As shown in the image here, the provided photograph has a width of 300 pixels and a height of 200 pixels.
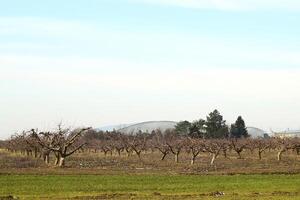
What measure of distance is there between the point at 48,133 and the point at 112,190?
35.5 m

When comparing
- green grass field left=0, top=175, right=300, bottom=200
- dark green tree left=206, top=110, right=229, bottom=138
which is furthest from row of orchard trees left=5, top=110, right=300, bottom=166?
green grass field left=0, top=175, right=300, bottom=200

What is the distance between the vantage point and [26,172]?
1884 inches

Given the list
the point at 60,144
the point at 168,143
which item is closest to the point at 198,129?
the point at 168,143

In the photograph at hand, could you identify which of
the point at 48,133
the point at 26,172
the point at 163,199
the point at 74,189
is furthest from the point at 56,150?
the point at 163,199

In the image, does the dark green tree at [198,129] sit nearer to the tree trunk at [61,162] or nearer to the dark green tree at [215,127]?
the dark green tree at [215,127]

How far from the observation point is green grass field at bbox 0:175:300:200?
28984 millimetres

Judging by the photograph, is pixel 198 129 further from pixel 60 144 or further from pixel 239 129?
pixel 60 144

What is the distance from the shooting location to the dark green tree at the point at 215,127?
5458 inches

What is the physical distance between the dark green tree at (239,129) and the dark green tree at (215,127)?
419 centimetres

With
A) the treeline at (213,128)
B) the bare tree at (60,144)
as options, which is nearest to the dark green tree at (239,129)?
the treeline at (213,128)

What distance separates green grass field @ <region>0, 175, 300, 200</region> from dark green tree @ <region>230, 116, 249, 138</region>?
10650 centimetres

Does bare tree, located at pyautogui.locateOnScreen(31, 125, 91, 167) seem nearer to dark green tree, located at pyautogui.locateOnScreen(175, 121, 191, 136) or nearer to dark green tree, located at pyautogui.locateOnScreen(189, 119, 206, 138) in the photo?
dark green tree, located at pyautogui.locateOnScreen(189, 119, 206, 138)

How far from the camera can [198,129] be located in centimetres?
13512

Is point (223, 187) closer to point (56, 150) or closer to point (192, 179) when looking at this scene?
point (192, 179)
